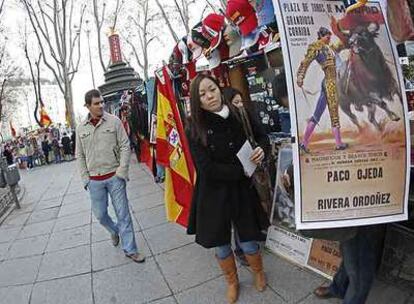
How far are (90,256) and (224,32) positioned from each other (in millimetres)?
3003

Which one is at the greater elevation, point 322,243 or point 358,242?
point 358,242

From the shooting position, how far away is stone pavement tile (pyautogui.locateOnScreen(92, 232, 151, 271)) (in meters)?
4.78

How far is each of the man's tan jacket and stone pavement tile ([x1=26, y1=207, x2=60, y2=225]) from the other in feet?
12.0

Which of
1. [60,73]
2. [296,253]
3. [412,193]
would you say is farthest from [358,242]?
[60,73]

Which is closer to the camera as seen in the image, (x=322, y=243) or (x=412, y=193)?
(x=412, y=193)

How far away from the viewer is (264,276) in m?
→ 3.65

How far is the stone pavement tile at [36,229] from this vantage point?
6840 mm

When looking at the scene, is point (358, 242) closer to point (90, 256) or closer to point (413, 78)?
point (413, 78)

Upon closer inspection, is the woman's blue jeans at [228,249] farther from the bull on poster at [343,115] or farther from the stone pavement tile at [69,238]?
the stone pavement tile at [69,238]

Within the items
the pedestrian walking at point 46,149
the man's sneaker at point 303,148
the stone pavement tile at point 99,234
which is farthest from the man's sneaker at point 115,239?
the pedestrian walking at point 46,149

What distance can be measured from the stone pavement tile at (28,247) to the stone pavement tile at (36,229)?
0.24 m

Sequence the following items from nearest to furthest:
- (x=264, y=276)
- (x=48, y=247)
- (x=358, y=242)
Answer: (x=358, y=242), (x=264, y=276), (x=48, y=247)

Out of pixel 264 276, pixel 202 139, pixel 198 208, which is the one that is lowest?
pixel 264 276

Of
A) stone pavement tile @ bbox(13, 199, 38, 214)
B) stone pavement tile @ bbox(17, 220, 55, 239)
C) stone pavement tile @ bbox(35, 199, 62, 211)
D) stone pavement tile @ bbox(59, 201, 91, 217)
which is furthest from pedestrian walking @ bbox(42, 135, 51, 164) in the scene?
stone pavement tile @ bbox(17, 220, 55, 239)
